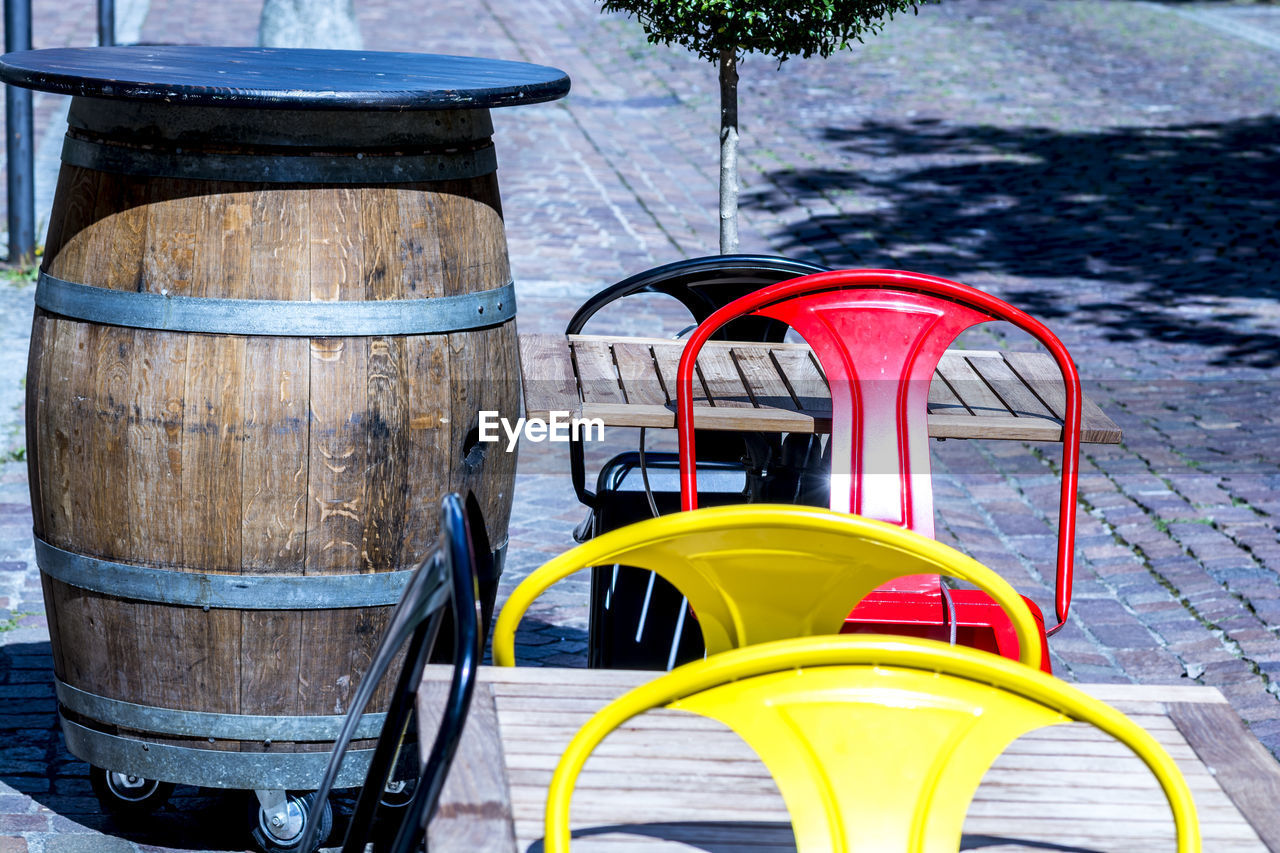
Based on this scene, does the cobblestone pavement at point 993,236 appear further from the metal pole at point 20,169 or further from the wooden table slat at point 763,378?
the wooden table slat at point 763,378

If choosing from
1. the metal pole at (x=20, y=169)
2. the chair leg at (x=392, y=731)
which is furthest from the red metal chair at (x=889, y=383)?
the metal pole at (x=20, y=169)

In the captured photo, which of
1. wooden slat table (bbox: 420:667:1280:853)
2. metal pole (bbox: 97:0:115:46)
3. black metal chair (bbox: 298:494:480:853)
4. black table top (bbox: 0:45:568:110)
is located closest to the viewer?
black metal chair (bbox: 298:494:480:853)

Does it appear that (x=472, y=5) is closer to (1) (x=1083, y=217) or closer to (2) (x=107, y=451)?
(1) (x=1083, y=217)

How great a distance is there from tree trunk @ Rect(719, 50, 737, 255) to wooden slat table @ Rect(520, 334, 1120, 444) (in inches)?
37.4

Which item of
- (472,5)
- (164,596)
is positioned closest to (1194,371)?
(164,596)

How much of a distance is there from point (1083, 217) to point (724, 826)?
8.00 m

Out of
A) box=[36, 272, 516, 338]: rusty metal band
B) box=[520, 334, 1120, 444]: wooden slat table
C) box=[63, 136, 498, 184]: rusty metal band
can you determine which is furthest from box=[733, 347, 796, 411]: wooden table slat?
box=[63, 136, 498, 184]: rusty metal band

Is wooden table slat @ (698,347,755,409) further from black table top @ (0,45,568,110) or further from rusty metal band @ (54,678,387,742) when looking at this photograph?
rusty metal band @ (54,678,387,742)

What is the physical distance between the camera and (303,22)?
882 cm

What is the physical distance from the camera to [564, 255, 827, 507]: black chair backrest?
3051 mm

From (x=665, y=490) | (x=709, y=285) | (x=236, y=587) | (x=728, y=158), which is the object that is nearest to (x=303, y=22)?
(x=728, y=158)

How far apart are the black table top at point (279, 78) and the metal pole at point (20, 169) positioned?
13.7 ft

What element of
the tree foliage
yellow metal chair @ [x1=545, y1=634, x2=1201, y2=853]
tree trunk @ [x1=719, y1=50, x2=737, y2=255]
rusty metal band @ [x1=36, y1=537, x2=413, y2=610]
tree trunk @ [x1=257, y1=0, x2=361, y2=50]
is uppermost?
tree trunk @ [x1=257, y1=0, x2=361, y2=50]

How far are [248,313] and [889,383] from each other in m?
1.19
